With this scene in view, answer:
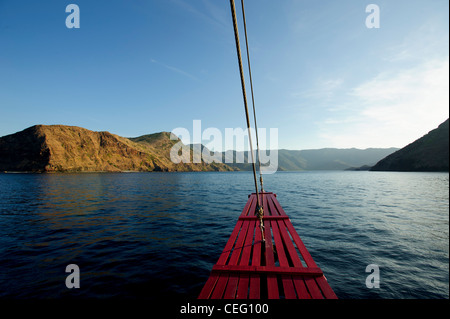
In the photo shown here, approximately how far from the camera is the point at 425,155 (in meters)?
120

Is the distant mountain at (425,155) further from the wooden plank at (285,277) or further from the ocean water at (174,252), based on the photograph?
the wooden plank at (285,277)

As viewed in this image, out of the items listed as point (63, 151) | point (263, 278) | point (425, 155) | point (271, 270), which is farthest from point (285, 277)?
point (63, 151)

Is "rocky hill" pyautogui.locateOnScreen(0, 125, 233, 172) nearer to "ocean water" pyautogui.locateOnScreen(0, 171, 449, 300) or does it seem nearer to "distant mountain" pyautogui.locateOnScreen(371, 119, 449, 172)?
"ocean water" pyautogui.locateOnScreen(0, 171, 449, 300)

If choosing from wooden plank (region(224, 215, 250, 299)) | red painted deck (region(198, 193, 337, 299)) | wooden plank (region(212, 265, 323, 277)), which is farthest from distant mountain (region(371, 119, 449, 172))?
wooden plank (region(212, 265, 323, 277))

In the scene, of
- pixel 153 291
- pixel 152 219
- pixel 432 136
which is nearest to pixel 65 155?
pixel 152 219

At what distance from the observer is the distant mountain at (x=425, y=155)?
112 meters

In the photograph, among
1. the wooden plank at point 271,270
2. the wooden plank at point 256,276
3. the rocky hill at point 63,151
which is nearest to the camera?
the wooden plank at point 256,276

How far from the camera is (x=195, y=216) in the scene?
1817 centimetres

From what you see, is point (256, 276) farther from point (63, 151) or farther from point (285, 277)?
point (63, 151)

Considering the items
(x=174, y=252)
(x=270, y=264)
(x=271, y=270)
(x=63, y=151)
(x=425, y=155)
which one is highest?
(x=63, y=151)

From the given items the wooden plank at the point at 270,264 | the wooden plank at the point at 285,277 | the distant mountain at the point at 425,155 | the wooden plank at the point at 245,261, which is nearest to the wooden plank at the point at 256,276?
the wooden plank at the point at 245,261

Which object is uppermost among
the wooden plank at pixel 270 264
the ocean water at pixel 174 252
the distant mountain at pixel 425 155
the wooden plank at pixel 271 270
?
the distant mountain at pixel 425 155

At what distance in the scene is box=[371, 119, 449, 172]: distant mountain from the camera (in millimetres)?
112331

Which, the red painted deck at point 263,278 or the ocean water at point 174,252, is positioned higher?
the red painted deck at point 263,278
